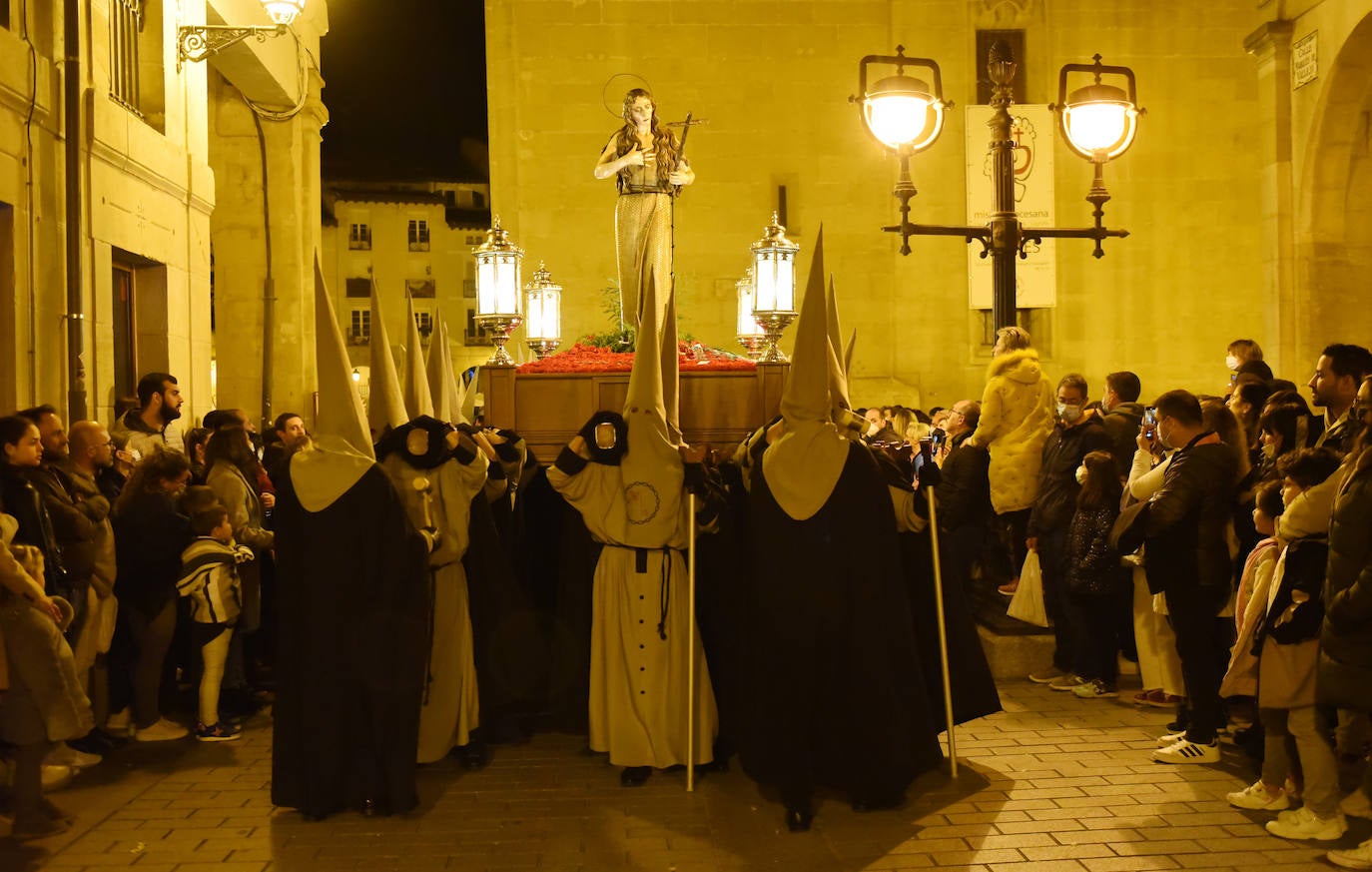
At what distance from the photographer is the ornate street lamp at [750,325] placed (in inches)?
347

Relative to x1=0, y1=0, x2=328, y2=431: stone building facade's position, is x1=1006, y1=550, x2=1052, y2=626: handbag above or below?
below

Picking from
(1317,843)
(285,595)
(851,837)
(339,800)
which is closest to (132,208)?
(285,595)

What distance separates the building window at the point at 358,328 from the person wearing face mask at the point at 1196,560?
44.8 metres

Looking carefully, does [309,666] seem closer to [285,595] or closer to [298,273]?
[285,595]

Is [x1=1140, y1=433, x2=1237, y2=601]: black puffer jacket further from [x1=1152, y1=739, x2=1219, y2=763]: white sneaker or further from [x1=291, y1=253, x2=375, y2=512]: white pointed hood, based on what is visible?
[x1=291, y1=253, x2=375, y2=512]: white pointed hood

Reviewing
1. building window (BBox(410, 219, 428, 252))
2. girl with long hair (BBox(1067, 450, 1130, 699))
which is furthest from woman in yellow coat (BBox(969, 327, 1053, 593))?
building window (BBox(410, 219, 428, 252))

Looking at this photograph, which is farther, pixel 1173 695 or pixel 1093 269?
pixel 1093 269

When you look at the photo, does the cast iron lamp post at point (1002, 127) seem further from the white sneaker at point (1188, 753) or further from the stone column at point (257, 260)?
the stone column at point (257, 260)

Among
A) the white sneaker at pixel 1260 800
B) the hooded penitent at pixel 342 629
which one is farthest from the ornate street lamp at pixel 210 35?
the white sneaker at pixel 1260 800

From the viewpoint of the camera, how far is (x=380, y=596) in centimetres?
586

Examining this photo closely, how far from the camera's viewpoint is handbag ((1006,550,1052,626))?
27.2ft

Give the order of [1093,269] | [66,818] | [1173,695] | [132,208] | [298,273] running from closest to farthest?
[66,818]
[1173,695]
[132,208]
[298,273]
[1093,269]

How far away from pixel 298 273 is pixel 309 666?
11.8 m

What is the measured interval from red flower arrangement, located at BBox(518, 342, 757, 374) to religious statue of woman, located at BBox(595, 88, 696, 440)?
1.25 feet
